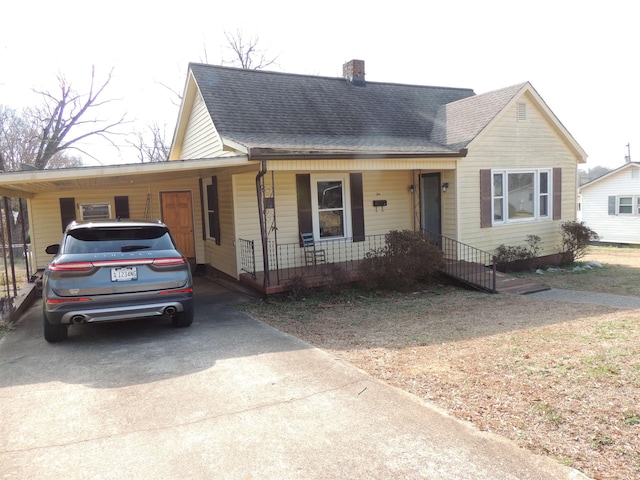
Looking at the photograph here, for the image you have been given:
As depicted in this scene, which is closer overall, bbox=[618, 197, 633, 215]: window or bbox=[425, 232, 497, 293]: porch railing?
bbox=[425, 232, 497, 293]: porch railing

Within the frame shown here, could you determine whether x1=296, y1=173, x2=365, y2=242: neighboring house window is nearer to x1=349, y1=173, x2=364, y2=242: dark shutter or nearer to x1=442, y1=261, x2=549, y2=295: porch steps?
x1=349, y1=173, x2=364, y2=242: dark shutter

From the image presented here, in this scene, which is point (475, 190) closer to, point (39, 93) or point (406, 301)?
point (406, 301)

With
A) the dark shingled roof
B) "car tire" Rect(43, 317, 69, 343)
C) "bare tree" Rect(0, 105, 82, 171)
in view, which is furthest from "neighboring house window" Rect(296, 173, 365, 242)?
"bare tree" Rect(0, 105, 82, 171)

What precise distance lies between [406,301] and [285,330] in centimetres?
317

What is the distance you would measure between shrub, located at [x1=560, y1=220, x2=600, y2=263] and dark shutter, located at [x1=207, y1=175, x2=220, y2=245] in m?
10.3

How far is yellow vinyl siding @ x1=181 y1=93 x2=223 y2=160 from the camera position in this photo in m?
11.8

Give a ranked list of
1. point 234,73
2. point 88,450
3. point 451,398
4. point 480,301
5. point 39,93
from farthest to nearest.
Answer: point 39,93, point 234,73, point 480,301, point 451,398, point 88,450

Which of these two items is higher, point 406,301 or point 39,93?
point 39,93

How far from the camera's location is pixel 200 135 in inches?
511

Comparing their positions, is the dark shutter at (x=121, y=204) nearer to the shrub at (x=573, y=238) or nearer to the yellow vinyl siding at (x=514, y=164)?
the yellow vinyl siding at (x=514, y=164)

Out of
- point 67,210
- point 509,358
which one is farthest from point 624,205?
point 67,210

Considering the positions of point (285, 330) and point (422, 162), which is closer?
point (285, 330)

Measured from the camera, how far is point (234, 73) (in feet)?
42.8

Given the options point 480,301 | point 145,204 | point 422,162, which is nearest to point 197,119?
point 145,204
